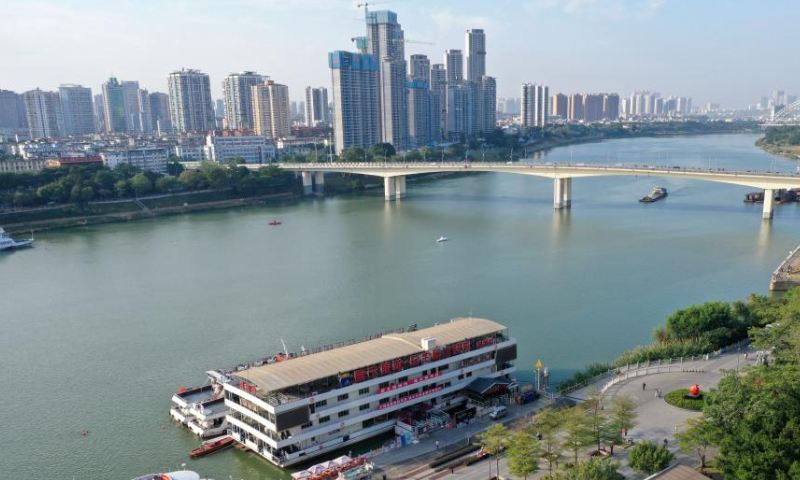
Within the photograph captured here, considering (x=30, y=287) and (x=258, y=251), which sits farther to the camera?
(x=258, y=251)

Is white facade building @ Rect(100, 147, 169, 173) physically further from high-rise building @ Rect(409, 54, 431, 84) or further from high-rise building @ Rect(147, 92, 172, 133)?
high-rise building @ Rect(147, 92, 172, 133)

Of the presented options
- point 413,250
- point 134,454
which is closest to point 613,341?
point 134,454

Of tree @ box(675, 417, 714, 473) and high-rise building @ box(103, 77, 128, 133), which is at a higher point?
high-rise building @ box(103, 77, 128, 133)

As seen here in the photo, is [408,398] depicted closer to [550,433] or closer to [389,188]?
[550,433]

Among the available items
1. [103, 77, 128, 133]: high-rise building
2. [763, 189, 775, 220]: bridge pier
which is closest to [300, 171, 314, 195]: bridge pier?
[763, 189, 775, 220]: bridge pier

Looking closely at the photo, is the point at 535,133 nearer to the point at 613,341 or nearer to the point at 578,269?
the point at 578,269

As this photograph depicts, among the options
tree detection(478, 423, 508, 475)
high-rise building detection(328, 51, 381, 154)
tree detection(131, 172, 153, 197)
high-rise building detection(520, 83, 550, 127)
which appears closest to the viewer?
tree detection(478, 423, 508, 475)

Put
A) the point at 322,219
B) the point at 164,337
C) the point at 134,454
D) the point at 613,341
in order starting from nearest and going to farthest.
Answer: the point at 134,454, the point at 613,341, the point at 164,337, the point at 322,219
